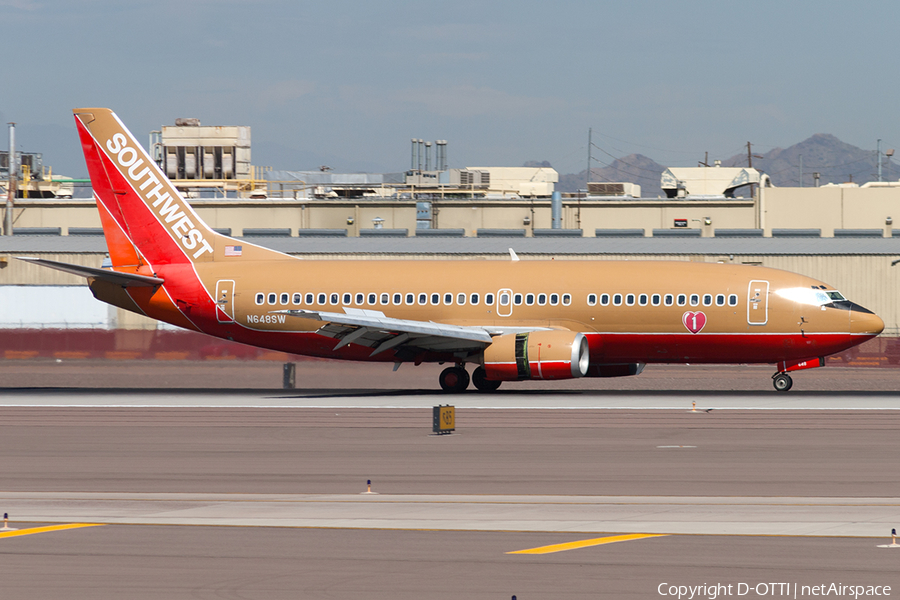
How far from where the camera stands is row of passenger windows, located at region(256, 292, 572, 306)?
41.4m

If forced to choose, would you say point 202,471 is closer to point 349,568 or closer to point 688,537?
point 349,568

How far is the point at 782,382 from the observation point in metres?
41.2

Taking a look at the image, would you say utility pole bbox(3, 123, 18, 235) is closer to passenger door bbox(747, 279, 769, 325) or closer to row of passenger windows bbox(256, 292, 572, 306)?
row of passenger windows bbox(256, 292, 572, 306)

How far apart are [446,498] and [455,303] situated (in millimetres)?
22752

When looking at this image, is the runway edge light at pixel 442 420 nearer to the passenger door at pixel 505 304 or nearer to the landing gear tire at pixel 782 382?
the passenger door at pixel 505 304

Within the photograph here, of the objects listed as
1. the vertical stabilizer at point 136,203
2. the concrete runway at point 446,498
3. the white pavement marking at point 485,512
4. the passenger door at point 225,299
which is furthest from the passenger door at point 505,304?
the white pavement marking at point 485,512

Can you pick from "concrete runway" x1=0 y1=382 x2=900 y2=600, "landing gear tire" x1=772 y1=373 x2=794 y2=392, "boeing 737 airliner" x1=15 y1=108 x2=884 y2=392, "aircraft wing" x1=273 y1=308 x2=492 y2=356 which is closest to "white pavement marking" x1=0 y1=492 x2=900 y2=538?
"concrete runway" x1=0 y1=382 x2=900 y2=600

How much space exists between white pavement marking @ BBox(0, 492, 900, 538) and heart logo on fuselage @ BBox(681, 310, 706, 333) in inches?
826

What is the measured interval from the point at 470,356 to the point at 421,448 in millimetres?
15072

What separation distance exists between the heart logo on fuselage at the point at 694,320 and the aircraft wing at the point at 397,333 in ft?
23.1

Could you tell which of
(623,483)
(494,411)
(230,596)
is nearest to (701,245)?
(494,411)

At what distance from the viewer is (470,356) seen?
41469 millimetres

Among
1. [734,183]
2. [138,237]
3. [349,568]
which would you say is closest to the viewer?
[349,568]

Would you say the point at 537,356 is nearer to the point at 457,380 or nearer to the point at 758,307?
the point at 457,380
